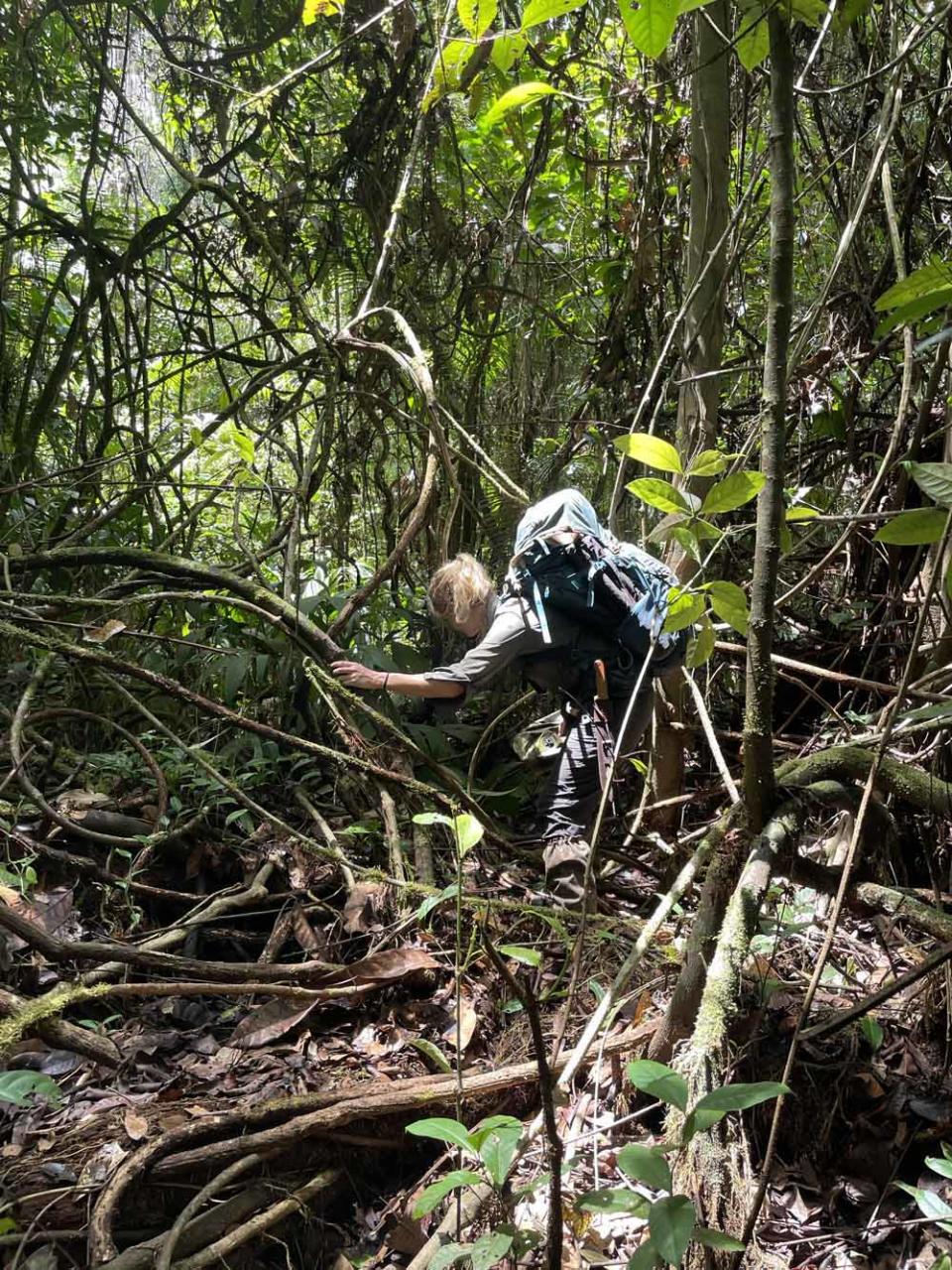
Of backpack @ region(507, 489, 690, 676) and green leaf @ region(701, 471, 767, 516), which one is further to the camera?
backpack @ region(507, 489, 690, 676)

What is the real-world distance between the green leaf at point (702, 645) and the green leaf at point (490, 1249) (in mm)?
1068

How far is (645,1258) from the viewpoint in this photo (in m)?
0.98

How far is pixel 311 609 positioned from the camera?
3.79 metres

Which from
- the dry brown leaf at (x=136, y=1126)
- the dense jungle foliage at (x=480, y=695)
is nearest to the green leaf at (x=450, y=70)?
the dense jungle foliage at (x=480, y=695)

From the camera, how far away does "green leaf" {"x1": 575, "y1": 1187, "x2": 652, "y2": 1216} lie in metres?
1.07

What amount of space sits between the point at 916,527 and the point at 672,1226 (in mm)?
889

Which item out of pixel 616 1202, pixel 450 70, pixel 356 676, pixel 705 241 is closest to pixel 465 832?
pixel 616 1202

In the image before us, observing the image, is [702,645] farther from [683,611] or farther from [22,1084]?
[22,1084]

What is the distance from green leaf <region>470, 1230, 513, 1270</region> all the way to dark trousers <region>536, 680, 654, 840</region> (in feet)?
6.49

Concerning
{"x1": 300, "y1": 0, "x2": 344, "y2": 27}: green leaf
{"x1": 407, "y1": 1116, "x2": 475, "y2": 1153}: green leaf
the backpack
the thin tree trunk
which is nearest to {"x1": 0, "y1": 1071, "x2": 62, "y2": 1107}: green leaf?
{"x1": 407, "y1": 1116, "x2": 475, "y2": 1153}: green leaf

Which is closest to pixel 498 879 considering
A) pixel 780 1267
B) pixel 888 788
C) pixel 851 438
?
pixel 888 788

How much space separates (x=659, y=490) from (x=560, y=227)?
12.4ft

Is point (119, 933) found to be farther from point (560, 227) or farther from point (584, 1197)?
point (560, 227)

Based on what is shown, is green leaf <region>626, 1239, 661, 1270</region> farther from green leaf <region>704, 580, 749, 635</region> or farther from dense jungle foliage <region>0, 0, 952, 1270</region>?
green leaf <region>704, 580, 749, 635</region>
